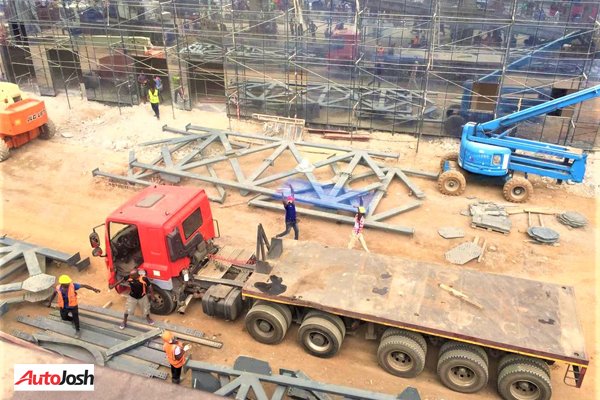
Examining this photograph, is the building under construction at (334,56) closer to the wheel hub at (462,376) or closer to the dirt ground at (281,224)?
the dirt ground at (281,224)

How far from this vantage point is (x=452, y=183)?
1466 centimetres

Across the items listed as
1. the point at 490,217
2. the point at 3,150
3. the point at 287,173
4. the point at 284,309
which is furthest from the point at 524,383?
the point at 3,150

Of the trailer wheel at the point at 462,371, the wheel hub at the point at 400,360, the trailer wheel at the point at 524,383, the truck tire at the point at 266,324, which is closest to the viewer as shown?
the trailer wheel at the point at 524,383

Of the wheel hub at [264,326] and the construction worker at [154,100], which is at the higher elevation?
the construction worker at [154,100]

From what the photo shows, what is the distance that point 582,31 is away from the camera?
16297mm

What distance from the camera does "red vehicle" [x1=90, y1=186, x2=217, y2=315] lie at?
923cm

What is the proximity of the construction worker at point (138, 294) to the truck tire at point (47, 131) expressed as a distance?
10917 millimetres

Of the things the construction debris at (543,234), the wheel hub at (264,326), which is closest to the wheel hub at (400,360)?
the wheel hub at (264,326)

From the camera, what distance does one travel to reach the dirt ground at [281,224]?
9.03 meters

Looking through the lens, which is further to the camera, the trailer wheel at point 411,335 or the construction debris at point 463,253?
the construction debris at point 463,253

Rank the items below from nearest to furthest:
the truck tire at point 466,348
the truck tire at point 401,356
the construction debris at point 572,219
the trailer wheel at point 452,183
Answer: the truck tire at point 466,348 < the truck tire at point 401,356 < the construction debris at point 572,219 < the trailer wheel at point 452,183

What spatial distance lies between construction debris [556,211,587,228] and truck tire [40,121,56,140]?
54.9ft

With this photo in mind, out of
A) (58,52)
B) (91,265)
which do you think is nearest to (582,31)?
(91,265)

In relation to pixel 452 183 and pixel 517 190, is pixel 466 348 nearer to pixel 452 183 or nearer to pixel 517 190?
pixel 452 183
